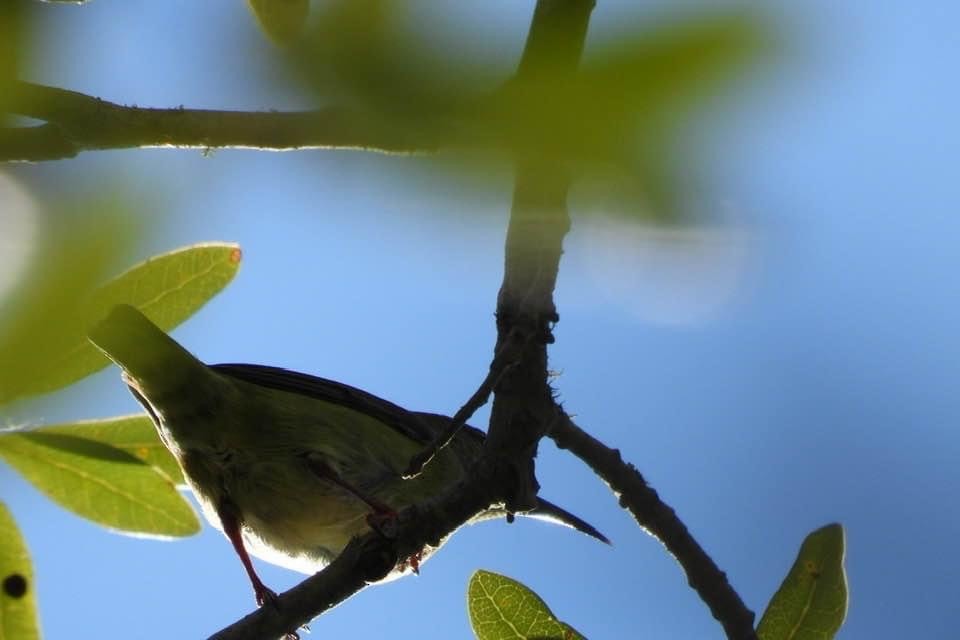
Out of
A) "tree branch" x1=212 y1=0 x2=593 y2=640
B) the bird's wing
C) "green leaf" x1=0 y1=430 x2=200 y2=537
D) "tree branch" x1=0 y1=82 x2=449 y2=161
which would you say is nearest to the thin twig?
"tree branch" x1=212 y1=0 x2=593 y2=640

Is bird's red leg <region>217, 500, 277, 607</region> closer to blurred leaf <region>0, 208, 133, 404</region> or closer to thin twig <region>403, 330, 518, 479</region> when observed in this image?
thin twig <region>403, 330, 518, 479</region>

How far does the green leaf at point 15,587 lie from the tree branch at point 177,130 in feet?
4.53

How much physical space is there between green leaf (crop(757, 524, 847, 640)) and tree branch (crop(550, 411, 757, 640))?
0.69ft

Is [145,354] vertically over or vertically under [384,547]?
over

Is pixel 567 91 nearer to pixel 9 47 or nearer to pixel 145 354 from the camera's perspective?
pixel 9 47

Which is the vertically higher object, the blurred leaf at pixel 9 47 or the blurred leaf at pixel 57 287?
the blurred leaf at pixel 9 47

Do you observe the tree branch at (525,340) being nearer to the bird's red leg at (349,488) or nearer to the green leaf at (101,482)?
the green leaf at (101,482)

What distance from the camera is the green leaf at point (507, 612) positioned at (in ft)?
7.87

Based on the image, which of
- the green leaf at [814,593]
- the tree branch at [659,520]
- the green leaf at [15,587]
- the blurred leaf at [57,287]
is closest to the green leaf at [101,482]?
the green leaf at [15,587]

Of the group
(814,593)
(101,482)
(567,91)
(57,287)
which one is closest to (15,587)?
(101,482)

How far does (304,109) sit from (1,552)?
210 cm

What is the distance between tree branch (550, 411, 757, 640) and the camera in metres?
2.72

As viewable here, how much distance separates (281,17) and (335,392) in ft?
12.0

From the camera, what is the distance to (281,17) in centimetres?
92
